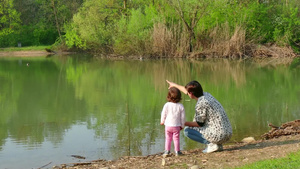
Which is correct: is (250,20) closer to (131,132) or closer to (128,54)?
(128,54)

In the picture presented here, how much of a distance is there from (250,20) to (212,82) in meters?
15.7

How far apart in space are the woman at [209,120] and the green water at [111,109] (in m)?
1.46

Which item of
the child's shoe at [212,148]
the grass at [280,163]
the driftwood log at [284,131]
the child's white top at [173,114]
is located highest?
the child's white top at [173,114]

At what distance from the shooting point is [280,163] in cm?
520

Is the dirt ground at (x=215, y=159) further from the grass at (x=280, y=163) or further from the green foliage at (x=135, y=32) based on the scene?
the green foliage at (x=135, y=32)

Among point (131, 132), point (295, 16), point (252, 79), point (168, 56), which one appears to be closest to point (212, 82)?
point (252, 79)

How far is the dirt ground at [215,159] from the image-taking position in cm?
570

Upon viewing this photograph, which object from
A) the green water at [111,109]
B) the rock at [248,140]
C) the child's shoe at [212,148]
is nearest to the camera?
the child's shoe at [212,148]

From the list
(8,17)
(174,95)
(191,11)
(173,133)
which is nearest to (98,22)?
(191,11)

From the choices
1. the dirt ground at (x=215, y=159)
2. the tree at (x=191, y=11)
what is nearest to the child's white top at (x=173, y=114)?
the dirt ground at (x=215, y=159)

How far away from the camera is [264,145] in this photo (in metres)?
6.92

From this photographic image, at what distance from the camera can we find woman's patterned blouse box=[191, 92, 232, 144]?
6.28 meters

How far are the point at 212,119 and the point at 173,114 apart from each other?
60 cm

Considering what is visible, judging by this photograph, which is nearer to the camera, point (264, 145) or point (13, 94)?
point (264, 145)
